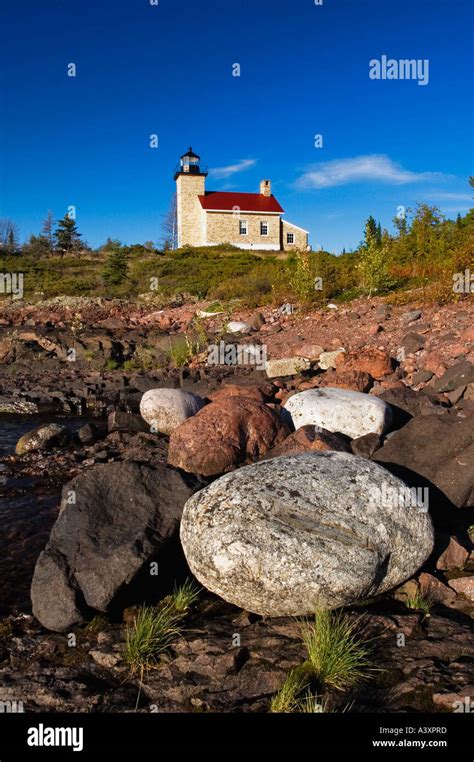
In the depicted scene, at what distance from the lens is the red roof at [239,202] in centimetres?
5344

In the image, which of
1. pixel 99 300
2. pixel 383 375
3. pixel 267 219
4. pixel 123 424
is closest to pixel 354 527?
pixel 123 424

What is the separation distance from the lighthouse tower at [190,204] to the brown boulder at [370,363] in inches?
1770

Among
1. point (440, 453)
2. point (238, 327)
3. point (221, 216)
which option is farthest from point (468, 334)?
point (221, 216)

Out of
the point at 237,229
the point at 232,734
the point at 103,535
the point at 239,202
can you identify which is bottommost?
the point at 232,734

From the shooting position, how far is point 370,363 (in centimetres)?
1116

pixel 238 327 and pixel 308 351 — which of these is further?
pixel 238 327

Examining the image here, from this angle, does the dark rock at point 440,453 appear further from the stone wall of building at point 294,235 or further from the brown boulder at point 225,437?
the stone wall of building at point 294,235

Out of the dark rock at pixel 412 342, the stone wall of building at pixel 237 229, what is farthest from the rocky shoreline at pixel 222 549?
the stone wall of building at pixel 237 229

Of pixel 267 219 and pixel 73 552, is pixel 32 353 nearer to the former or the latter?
pixel 73 552

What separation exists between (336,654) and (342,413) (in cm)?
440

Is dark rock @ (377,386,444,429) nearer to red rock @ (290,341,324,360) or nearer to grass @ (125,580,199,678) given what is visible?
grass @ (125,580,199,678)

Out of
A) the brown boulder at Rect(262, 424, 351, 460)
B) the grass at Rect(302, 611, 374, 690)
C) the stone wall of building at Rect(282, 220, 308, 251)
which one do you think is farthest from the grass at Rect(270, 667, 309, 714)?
the stone wall of building at Rect(282, 220, 308, 251)

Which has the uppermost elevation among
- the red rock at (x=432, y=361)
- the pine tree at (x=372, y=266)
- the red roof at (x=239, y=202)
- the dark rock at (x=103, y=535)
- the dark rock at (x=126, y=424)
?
the red roof at (x=239, y=202)

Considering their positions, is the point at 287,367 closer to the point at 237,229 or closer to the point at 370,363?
the point at 370,363
